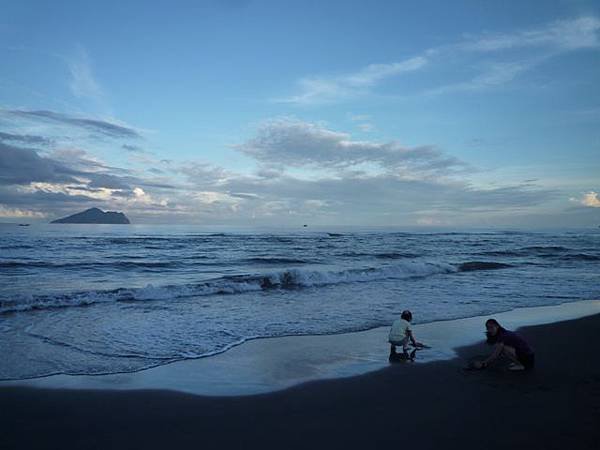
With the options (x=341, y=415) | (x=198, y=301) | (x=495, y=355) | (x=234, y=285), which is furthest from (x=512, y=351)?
(x=234, y=285)

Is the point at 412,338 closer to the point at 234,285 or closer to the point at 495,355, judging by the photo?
the point at 495,355

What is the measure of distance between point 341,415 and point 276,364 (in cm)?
249

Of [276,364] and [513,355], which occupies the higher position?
[513,355]

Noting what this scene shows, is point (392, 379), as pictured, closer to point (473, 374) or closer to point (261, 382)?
point (473, 374)

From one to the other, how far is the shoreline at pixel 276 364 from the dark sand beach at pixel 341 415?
0.30m

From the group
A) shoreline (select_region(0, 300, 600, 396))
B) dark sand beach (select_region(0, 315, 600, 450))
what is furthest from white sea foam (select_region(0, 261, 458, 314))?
dark sand beach (select_region(0, 315, 600, 450))

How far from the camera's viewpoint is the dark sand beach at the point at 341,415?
460 cm

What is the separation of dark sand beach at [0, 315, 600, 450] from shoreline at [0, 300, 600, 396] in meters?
0.30

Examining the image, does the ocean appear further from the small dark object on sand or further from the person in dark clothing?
the person in dark clothing

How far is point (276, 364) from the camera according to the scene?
7613 millimetres

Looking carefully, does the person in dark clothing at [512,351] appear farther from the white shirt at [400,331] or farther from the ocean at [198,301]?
the ocean at [198,301]

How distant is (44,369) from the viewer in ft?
23.4

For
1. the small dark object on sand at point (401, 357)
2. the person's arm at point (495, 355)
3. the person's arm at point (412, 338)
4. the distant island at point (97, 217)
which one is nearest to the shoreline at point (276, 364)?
the small dark object on sand at point (401, 357)

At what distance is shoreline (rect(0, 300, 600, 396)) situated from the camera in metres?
6.44
